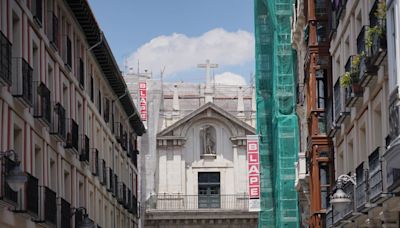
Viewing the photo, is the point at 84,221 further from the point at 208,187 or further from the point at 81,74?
the point at 208,187

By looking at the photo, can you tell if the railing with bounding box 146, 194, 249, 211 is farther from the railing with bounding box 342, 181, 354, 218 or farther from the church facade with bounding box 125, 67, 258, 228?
the railing with bounding box 342, 181, 354, 218

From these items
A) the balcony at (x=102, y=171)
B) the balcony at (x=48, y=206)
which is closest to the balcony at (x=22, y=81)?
the balcony at (x=48, y=206)

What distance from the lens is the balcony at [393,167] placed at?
1860cm

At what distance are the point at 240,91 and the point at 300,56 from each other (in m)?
31.5

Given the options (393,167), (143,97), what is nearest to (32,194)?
(393,167)

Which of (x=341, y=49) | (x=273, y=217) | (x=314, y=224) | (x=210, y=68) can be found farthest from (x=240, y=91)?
(x=341, y=49)

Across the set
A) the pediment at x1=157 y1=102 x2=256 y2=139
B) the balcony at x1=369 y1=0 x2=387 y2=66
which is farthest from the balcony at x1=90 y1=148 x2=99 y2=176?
the pediment at x1=157 y1=102 x2=256 y2=139

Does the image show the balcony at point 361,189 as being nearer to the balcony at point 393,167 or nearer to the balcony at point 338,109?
the balcony at point 338,109

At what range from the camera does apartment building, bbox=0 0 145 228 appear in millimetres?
24297

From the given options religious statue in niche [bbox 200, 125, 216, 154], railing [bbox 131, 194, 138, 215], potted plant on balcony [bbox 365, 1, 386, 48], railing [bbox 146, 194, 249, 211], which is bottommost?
railing [bbox 131, 194, 138, 215]

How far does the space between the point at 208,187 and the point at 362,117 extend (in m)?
46.6

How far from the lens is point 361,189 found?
1016 inches

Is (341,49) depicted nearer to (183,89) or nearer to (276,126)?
(276,126)

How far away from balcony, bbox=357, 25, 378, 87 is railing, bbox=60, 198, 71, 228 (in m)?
9.38
